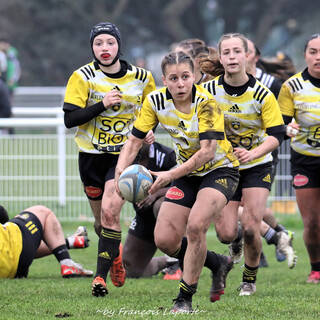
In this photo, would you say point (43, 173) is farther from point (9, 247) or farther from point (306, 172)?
point (306, 172)

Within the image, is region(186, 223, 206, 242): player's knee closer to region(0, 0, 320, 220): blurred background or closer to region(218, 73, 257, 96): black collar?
region(218, 73, 257, 96): black collar

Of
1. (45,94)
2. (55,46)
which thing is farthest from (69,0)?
(45,94)

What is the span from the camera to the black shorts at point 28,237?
8.69 m

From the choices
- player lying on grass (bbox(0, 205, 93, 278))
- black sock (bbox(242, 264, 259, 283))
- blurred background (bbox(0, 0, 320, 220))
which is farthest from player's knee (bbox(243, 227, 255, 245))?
blurred background (bbox(0, 0, 320, 220))

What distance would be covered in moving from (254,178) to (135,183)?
5.00ft

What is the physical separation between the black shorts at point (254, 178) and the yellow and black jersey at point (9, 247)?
6.66 feet

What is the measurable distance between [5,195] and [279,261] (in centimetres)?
447

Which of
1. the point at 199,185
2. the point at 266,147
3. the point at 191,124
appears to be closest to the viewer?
the point at 191,124

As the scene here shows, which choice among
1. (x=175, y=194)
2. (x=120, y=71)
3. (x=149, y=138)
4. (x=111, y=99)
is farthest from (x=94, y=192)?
(x=175, y=194)

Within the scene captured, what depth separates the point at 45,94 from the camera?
1179 inches

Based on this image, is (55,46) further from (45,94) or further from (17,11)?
(45,94)

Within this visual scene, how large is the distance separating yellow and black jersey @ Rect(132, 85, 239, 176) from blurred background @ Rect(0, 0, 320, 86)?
3463 cm

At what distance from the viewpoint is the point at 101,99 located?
8.21m

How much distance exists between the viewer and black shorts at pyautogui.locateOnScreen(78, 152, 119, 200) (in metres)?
8.30
